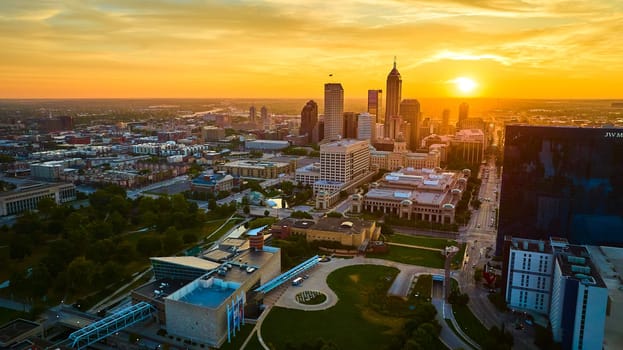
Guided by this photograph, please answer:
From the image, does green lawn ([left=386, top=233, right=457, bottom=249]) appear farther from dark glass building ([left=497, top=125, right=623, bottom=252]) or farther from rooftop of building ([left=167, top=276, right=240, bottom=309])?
rooftop of building ([left=167, top=276, right=240, bottom=309])

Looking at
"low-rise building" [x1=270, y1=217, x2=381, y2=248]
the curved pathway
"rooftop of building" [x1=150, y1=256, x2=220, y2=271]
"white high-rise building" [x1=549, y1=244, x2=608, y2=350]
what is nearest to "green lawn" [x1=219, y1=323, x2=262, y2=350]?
the curved pathway

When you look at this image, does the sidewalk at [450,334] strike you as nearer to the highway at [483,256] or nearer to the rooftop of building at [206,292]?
the highway at [483,256]

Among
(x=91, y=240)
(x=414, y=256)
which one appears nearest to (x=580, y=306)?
(x=414, y=256)

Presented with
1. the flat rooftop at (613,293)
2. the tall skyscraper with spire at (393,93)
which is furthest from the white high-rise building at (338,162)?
the tall skyscraper with spire at (393,93)

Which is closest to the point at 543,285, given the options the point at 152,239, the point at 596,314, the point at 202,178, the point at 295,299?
the point at 596,314

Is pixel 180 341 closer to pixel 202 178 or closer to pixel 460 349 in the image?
pixel 460 349
